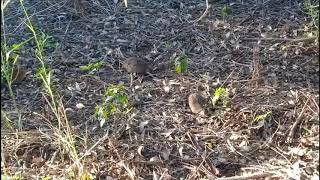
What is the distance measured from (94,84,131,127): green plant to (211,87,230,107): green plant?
1.44 ft

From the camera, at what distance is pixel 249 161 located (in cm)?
246

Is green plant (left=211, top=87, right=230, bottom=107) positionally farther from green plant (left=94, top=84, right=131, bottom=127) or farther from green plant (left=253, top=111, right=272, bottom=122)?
green plant (left=94, top=84, right=131, bottom=127)

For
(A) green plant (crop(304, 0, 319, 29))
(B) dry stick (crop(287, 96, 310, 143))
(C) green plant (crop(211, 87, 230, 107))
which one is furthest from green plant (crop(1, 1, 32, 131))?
(A) green plant (crop(304, 0, 319, 29))

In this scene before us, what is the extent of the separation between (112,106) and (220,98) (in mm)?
550

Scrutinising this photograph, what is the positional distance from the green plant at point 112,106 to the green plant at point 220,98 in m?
0.44

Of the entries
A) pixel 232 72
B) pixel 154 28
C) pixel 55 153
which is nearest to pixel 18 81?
pixel 55 153

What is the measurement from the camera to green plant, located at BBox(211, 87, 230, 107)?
276 cm

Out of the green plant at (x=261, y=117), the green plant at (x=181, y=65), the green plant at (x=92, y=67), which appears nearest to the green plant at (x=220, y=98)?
the green plant at (x=261, y=117)

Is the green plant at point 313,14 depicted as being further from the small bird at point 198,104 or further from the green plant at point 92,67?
the green plant at point 92,67

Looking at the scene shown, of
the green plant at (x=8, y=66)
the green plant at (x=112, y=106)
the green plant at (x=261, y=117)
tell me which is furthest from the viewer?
the green plant at (x=112, y=106)

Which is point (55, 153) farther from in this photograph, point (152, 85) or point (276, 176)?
point (276, 176)

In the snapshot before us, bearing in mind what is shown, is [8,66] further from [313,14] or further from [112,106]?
[313,14]

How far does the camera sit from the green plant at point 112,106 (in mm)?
2695

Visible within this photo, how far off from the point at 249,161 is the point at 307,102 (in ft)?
1.33
